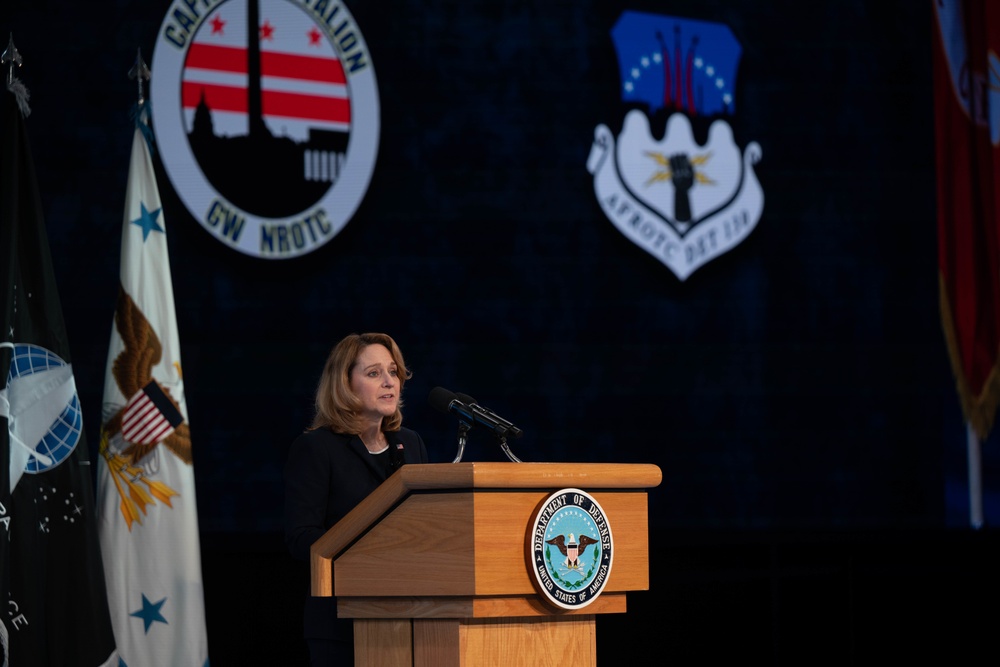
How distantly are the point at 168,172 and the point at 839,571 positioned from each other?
8.79ft

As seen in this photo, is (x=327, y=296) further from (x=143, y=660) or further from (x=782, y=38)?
Answer: (x=782, y=38)

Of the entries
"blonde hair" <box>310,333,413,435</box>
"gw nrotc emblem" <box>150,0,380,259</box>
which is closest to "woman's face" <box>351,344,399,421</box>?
"blonde hair" <box>310,333,413,435</box>

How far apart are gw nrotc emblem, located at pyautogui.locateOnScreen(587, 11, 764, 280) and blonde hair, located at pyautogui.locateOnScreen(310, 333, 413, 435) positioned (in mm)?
1935

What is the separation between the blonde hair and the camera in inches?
93.4

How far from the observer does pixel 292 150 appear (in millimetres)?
4070

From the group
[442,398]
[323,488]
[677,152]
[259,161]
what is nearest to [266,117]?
[259,161]

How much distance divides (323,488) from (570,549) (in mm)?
616

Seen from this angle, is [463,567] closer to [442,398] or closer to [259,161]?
[442,398]

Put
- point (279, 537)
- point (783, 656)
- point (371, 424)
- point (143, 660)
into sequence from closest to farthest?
point (371, 424)
point (143, 660)
point (279, 537)
point (783, 656)

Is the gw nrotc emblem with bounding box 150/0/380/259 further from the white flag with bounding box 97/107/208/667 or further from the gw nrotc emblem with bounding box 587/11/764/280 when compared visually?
the gw nrotc emblem with bounding box 587/11/764/280

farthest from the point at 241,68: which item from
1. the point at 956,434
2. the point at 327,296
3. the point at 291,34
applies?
the point at 956,434

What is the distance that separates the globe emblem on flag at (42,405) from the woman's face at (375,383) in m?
1.21

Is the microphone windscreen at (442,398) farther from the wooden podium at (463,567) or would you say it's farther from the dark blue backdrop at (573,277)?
the dark blue backdrop at (573,277)

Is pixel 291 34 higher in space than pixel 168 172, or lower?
higher
